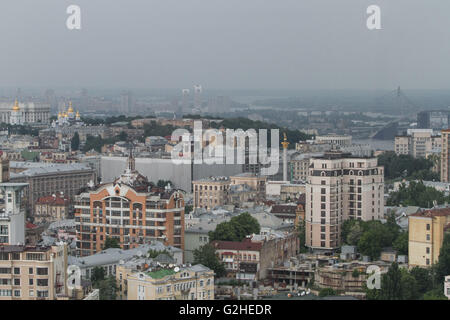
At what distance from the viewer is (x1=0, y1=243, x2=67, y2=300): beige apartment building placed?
10117 mm

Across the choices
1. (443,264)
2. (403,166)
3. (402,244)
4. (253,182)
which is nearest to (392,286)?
(443,264)

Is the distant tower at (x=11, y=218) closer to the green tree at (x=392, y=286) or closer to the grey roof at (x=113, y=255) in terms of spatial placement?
the grey roof at (x=113, y=255)

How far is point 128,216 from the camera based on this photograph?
1429 cm

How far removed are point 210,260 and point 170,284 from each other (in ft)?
9.16

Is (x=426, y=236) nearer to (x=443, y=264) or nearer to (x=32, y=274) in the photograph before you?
(x=443, y=264)

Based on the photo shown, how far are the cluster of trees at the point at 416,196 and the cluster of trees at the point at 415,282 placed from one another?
21.0 feet

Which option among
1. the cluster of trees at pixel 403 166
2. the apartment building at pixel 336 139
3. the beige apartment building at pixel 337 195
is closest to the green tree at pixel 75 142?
the apartment building at pixel 336 139

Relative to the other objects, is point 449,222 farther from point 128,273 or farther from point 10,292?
point 10,292

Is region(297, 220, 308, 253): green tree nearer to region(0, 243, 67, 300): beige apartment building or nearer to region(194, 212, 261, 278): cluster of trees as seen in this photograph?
region(194, 212, 261, 278): cluster of trees

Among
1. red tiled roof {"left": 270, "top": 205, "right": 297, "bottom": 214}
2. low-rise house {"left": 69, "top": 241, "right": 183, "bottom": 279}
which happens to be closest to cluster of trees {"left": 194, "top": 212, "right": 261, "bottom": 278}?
low-rise house {"left": 69, "top": 241, "right": 183, "bottom": 279}

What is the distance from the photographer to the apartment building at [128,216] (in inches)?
553

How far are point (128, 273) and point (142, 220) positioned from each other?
3.48 m

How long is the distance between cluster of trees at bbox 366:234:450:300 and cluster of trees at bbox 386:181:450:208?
6408 millimetres
